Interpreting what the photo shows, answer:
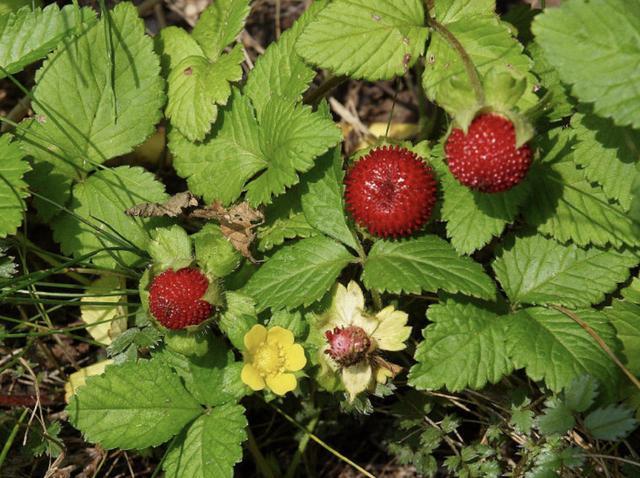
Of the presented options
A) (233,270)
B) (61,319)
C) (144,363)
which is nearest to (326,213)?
(233,270)

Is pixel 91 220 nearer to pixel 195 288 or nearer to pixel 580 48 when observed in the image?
pixel 195 288

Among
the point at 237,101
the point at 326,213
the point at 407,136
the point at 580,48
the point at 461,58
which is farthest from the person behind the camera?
the point at 407,136


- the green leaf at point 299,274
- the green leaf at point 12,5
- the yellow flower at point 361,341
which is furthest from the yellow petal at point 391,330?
the green leaf at point 12,5

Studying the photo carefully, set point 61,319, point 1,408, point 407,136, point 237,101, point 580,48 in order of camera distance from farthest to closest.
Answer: point 407,136, point 61,319, point 1,408, point 237,101, point 580,48

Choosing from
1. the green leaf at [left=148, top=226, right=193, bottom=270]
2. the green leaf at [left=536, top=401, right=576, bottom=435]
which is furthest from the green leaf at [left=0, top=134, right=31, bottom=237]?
the green leaf at [left=536, top=401, right=576, bottom=435]

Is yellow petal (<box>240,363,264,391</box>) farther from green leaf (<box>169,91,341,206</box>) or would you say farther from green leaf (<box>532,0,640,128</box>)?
green leaf (<box>532,0,640,128</box>)

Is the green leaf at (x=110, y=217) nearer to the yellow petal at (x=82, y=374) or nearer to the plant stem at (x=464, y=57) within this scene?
the yellow petal at (x=82, y=374)

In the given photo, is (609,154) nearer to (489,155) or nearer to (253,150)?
(489,155)
